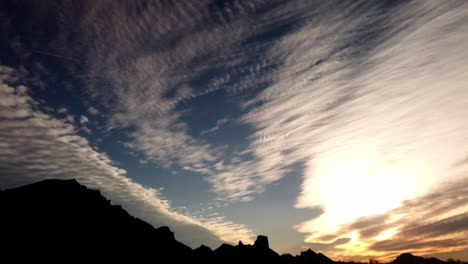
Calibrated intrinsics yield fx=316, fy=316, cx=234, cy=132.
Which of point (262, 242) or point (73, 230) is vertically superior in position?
point (262, 242)

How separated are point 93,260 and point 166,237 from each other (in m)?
26.5

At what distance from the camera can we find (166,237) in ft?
282

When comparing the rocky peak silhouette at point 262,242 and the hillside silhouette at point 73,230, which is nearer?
the hillside silhouette at point 73,230

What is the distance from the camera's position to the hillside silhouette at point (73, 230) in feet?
182

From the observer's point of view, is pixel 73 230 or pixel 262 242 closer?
pixel 73 230

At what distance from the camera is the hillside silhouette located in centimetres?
5534

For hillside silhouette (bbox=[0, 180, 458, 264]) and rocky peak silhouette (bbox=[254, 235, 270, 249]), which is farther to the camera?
rocky peak silhouette (bbox=[254, 235, 270, 249])

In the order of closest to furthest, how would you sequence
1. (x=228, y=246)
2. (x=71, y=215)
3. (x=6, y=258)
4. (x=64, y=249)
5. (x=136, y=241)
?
(x=6, y=258)
(x=64, y=249)
(x=71, y=215)
(x=136, y=241)
(x=228, y=246)

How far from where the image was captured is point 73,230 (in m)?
62.3

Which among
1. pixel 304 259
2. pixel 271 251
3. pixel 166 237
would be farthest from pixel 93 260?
pixel 304 259

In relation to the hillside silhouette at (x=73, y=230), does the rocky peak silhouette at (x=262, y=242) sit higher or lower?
higher

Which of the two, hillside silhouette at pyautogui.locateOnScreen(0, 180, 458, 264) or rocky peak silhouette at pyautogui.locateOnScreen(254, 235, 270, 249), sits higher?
rocky peak silhouette at pyautogui.locateOnScreen(254, 235, 270, 249)

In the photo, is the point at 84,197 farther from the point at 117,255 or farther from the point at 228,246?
the point at 228,246

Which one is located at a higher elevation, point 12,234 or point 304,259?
point 304,259
